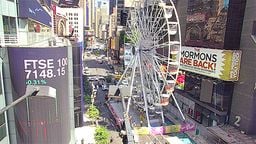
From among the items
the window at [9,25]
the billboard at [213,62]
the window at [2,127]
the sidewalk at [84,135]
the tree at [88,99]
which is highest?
the window at [9,25]

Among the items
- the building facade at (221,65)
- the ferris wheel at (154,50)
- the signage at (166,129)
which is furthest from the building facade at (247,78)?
the ferris wheel at (154,50)

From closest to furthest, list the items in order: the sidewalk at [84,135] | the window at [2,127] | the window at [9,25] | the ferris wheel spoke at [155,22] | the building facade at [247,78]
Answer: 1. the window at [2,127]
2. the window at [9,25]
3. the building facade at [247,78]
4. the ferris wheel spoke at [155,22]
5. the sidewalk at [84,135]

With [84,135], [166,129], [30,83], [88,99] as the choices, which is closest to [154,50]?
[166,129]

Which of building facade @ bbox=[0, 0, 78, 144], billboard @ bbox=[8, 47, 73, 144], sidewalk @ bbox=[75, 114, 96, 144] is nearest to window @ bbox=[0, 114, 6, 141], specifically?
building facade @ bbox=[0, 0, 78, 144]

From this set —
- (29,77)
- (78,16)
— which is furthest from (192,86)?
(78,16)

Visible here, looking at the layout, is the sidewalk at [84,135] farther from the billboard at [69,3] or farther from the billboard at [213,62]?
the billboard at [69,3]

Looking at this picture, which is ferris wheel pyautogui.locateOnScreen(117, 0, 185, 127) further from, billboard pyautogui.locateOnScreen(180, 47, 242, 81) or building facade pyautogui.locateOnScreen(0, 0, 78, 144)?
building facade pyautogui.locateOnScreen(0, 0, 78, 144)

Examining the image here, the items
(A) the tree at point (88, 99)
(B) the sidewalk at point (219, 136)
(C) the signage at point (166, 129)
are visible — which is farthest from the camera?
(A) the tree at point (88, 99)
